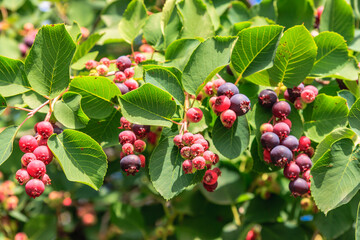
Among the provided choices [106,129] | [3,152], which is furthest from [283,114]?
[3,152]

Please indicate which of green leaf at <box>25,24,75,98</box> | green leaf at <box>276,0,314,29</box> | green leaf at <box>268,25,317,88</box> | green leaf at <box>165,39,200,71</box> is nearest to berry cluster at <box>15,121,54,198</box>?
green leaf at <box>25,24,75,98</box>

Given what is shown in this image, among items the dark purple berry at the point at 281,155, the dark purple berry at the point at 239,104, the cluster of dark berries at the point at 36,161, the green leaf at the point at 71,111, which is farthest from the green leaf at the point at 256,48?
the cluster of dark berries at the point at 36,161

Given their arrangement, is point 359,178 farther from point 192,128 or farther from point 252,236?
point 252,236

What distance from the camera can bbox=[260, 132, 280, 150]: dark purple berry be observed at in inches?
43.3

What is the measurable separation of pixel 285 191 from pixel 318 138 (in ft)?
2.79

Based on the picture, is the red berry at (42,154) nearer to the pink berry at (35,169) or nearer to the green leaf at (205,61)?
the pink berry at (35,169)

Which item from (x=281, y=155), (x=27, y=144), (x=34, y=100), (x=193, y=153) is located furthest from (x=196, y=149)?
(x=34, y=100)

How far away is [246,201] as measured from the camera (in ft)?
6.43

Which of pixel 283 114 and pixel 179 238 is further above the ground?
pixel 283 114

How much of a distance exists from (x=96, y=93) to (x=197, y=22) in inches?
19.2

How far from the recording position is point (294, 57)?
1.16m

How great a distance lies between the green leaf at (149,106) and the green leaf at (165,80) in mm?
54

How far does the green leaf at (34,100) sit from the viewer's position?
1.23m

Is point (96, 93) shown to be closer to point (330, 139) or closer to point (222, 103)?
point (222, 103)
